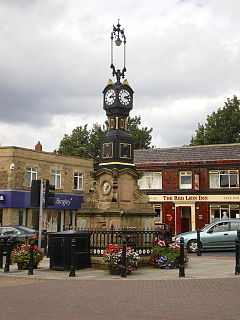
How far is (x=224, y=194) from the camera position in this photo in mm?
36156

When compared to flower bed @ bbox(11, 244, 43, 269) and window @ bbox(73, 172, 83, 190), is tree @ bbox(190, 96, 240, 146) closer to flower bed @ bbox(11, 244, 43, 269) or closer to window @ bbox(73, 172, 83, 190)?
window @ bbox(73, 172, 83, 190)

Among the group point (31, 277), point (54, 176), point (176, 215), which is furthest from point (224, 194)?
point (31, 277)

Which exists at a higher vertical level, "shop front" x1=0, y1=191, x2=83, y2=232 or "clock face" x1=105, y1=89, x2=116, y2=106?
"clock face" x1=105, y1=89, x2=116, y2=106

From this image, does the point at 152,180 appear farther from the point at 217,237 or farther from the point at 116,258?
the point at 116,258

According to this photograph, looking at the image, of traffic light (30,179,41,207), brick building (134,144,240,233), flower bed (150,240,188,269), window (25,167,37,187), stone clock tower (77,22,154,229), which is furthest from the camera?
brick building (134,144,240,233)

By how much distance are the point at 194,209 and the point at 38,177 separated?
1292 centimetres

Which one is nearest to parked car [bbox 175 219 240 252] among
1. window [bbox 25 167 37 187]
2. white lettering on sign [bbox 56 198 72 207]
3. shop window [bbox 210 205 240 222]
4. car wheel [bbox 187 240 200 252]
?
car wheel [bbox 187 240 200 252]

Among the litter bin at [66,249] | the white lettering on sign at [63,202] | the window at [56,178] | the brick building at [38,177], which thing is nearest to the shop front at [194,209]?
the brick building at [38,177]

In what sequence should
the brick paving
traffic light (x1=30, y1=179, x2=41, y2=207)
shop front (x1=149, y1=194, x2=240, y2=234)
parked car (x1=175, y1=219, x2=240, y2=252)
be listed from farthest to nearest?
shop front (x1=149, y1=194, x2=240, y2=234) < parked car (x1=175, y1=219, x2=240, y2=252) < traffic light (x1=30, y1=179, x2=41, y2=207) < the brick paving

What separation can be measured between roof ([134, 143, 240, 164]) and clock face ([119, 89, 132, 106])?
21180 millimetres

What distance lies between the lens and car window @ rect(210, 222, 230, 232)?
2172cm

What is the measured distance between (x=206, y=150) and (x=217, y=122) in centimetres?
1190

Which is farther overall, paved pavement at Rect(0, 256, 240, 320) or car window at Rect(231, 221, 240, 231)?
car window at Rect(231, 221, 240, 231)

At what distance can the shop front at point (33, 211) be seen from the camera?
111 feet
